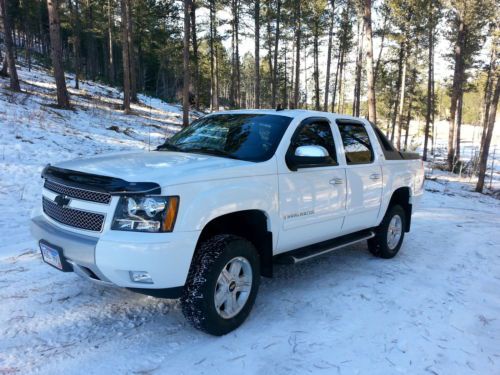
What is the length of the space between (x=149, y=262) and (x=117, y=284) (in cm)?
36

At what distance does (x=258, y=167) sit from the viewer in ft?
12.1

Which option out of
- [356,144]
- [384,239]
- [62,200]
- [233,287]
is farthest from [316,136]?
→ [62,200]

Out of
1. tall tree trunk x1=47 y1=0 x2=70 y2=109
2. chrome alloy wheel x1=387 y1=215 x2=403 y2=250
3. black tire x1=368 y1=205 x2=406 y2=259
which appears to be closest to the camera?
black tire x1=368 y1=205 x2=406 y2=259

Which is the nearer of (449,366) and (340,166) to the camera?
(449,366)

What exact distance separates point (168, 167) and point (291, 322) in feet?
6.03

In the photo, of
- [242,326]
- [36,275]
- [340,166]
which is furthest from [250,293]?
[36,275]

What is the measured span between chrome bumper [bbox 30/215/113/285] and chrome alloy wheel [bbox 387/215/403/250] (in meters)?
4.19

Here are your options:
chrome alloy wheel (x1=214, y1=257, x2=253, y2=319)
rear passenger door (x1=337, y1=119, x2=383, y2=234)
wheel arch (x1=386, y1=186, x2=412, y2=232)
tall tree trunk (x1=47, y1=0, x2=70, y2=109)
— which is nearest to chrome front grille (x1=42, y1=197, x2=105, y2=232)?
chrome alloy wheel (x1=214, y1=257, x2=253, y2=319)

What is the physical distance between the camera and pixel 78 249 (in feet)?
9.96

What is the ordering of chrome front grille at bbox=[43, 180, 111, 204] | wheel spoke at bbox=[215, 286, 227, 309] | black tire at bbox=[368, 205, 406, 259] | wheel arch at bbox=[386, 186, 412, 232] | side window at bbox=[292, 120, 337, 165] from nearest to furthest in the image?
chrome front grille at bbox=[43, 180, 111, 204]
wheel spoke at bbox=[215, 286, 227, 309]
side window at bbox=[292, 120, 337, 165]
black tire at bbox=[368, 205, 406, 259]
wheel arch at bbox=[386, 186, 412, 232]

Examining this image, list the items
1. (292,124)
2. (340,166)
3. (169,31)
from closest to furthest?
(292,124), (340,166), (169,31)

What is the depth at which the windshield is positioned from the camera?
397 cm

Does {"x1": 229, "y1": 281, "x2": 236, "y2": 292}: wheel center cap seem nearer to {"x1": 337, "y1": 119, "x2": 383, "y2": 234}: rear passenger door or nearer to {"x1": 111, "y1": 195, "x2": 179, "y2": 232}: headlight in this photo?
{"x1": 111, "y1": 195, "x2": 179, "y2": 232}: headlight

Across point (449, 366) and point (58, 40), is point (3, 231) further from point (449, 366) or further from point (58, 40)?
point (58, 40)
